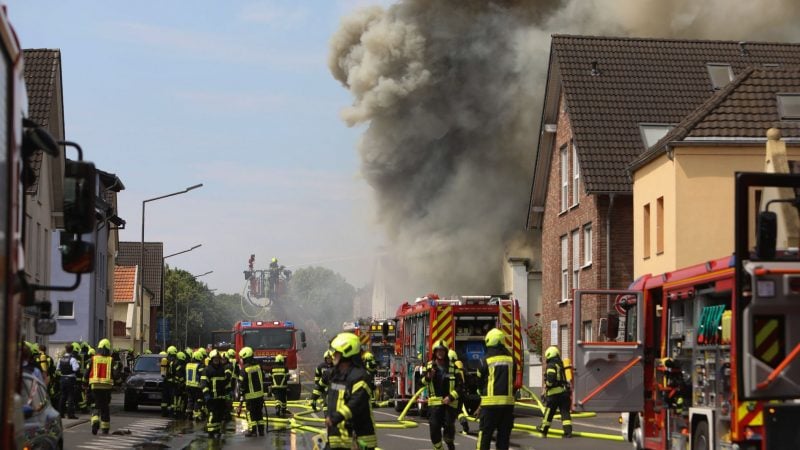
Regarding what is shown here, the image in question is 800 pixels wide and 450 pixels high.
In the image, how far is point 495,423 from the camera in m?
14.1

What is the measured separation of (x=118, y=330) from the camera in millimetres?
70000

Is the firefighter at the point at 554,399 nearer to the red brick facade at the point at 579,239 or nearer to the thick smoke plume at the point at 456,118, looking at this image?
the red brick facade at the point at 579,239

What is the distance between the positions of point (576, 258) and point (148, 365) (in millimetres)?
11182

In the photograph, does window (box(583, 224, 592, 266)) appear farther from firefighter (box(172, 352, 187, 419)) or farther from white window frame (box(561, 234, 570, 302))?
firefighter (box(172, 352, 187, 419))

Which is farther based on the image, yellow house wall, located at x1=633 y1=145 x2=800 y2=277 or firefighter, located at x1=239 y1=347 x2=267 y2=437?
yellow house wall, located at x1=633 y1=145 x2=800 y2=277

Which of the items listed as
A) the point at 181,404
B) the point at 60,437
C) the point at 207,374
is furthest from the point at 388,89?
the point at 60,437

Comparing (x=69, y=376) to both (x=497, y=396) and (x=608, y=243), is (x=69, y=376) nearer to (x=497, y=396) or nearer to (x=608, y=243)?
(x=608, y=243)

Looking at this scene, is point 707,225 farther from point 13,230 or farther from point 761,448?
point 13,230

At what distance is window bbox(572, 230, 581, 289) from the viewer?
34.6 metres

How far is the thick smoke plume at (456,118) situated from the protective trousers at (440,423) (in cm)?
2920

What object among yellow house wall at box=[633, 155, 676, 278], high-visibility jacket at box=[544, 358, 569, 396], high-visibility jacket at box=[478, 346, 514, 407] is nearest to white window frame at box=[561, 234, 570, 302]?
yellow house wall at box=[633, 155, 676, 278]

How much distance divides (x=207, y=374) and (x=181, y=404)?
883 cm

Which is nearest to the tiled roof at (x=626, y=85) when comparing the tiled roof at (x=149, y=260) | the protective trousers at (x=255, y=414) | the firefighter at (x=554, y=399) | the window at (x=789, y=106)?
the window at (x=789, y=106)

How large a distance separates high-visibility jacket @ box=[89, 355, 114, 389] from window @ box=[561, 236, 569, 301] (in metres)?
16.3
